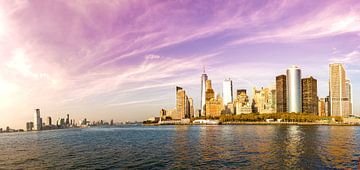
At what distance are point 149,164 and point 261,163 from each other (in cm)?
2573

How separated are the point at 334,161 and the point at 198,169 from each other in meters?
34.3

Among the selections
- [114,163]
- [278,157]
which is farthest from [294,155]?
[114,163]

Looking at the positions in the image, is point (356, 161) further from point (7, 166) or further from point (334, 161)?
point (7, 166)

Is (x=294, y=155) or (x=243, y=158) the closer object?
(x=243, y=158)

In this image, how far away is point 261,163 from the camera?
222 ft

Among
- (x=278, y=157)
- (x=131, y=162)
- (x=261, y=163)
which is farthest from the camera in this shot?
(x=278, y=157)

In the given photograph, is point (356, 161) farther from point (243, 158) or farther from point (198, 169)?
point (198, 169)

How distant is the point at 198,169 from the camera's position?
205ft

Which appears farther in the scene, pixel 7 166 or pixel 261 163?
pixel 7 166

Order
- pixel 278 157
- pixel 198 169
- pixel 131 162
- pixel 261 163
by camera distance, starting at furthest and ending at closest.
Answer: pixel 278 157 < pixel 131 162 < pixel 261 163 < pixel 198 169

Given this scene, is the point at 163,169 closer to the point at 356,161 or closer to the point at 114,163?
the point at 114,163

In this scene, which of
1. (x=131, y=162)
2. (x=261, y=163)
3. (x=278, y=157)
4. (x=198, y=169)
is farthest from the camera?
(x=278, y=157)

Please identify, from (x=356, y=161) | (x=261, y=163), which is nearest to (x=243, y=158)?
(x=261, y=163)

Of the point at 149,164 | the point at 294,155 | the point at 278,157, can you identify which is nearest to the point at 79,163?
the point at 149,164
